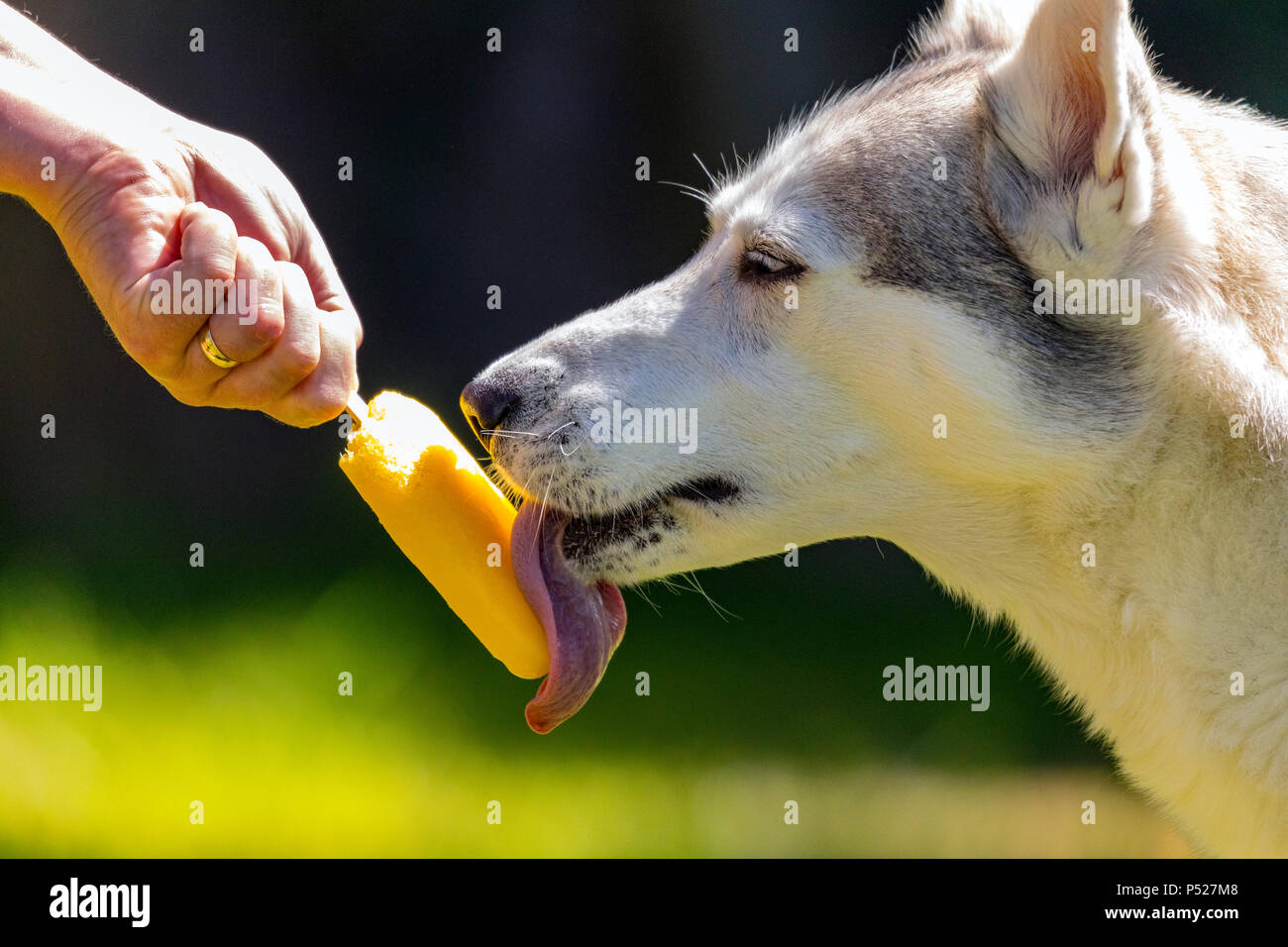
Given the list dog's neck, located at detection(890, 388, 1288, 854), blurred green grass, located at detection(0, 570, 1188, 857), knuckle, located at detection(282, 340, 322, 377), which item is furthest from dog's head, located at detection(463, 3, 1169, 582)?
blurred green grass, located at detection(0, 570, 1188, 857)

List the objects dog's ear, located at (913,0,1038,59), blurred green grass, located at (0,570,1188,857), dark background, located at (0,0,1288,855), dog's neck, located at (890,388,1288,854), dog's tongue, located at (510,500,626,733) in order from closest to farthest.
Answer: dog's neck, located at (890,388,1288,854) → dog's tongue, located at (510,500,626,733) → dog's ear, located at (913,0,1038,59) → blurred green grass, located at (0,570,1188,857) → dark background, located at (0,0,1288,855)

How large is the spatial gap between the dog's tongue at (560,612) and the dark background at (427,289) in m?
3.35

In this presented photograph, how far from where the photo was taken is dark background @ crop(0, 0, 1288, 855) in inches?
260

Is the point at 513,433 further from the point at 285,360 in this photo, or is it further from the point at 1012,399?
the point at 1012,399

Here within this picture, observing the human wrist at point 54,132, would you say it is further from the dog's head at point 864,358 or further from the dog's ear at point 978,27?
the dog's ear at point 978,27

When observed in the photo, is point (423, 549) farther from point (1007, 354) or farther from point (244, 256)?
point (1007, 354)

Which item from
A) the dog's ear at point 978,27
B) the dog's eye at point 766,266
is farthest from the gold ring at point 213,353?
the dog's ear at point 978,27

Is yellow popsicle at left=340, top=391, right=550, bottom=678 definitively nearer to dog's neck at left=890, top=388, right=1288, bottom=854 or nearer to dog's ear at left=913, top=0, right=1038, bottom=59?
dog's neck at left=890, top=388, right=1288, bottom=854

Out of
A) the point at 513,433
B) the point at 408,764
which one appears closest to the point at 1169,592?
the point at 513,433

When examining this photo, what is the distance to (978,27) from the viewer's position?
3674 mm

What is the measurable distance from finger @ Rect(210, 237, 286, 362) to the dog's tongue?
0.83 meters

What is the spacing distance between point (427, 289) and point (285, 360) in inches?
168

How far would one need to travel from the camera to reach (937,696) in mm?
6484

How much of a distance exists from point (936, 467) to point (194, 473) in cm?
515
